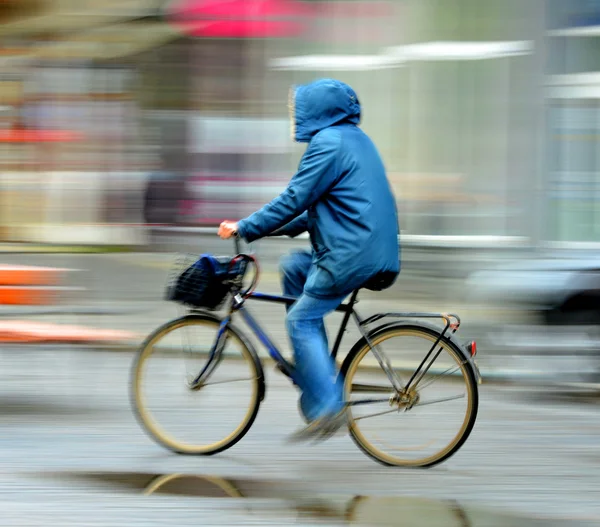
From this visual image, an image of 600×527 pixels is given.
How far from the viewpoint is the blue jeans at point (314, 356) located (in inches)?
229

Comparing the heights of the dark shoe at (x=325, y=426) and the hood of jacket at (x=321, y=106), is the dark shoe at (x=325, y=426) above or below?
below

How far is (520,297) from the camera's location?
8.29 meters

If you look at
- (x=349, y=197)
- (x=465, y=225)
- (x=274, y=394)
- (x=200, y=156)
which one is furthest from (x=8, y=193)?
(x=349, y=197)

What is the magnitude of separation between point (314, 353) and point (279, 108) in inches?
343

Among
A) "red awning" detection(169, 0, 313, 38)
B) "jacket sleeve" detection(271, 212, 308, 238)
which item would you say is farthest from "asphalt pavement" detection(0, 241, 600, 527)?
"red awning" detection(169, 0, 313, 38)

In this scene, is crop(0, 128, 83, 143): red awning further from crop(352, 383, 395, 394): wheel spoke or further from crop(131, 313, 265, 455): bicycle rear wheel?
crop(352, 383, 395, 394): wheel spoke

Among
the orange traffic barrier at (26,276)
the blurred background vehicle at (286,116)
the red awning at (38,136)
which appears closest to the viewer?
the orange traffic barrier at (26,276)

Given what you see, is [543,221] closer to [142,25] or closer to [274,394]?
[142,25]

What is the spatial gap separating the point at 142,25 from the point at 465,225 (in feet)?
14.4

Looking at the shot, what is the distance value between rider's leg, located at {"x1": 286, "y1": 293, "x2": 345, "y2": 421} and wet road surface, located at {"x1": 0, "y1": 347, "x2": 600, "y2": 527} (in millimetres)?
310

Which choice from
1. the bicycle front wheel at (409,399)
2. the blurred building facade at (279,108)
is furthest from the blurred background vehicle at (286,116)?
the bicycle front wheel at (409,399)

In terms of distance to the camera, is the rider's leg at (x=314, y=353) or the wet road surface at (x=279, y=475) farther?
the rider's leg at (x=314, y=353)

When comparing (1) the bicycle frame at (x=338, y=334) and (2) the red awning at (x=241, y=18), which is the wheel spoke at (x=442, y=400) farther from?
(2) the red awning at (x=241, y=18)

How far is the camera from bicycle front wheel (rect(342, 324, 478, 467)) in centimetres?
586
